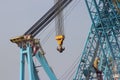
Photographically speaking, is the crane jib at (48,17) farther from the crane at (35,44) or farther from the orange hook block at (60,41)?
the orange hook block at (60,41)

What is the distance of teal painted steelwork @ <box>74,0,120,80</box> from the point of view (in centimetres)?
7212

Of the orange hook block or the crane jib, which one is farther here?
the crane jib

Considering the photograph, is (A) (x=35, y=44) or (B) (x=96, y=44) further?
(B) (x=96, y=44)

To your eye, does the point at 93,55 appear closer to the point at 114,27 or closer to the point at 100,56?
the point at 100,56

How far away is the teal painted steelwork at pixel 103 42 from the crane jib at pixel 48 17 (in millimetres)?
4535

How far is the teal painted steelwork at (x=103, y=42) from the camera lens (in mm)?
72125

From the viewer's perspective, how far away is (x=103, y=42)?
7831 centimetres

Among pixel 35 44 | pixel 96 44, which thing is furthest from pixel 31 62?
pixel 96 44

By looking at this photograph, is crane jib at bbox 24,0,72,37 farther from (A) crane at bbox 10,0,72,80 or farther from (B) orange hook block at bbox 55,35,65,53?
(B) orange hook block at bbox 55,35,65,53

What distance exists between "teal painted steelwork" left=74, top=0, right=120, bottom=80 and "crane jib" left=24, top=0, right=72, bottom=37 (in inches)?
179

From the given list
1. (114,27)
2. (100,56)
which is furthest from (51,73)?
(100,56)

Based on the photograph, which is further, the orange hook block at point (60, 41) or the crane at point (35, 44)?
the crane at point (35, 44)

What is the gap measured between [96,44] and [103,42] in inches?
102

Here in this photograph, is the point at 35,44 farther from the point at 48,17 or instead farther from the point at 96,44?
the point at 96,44
